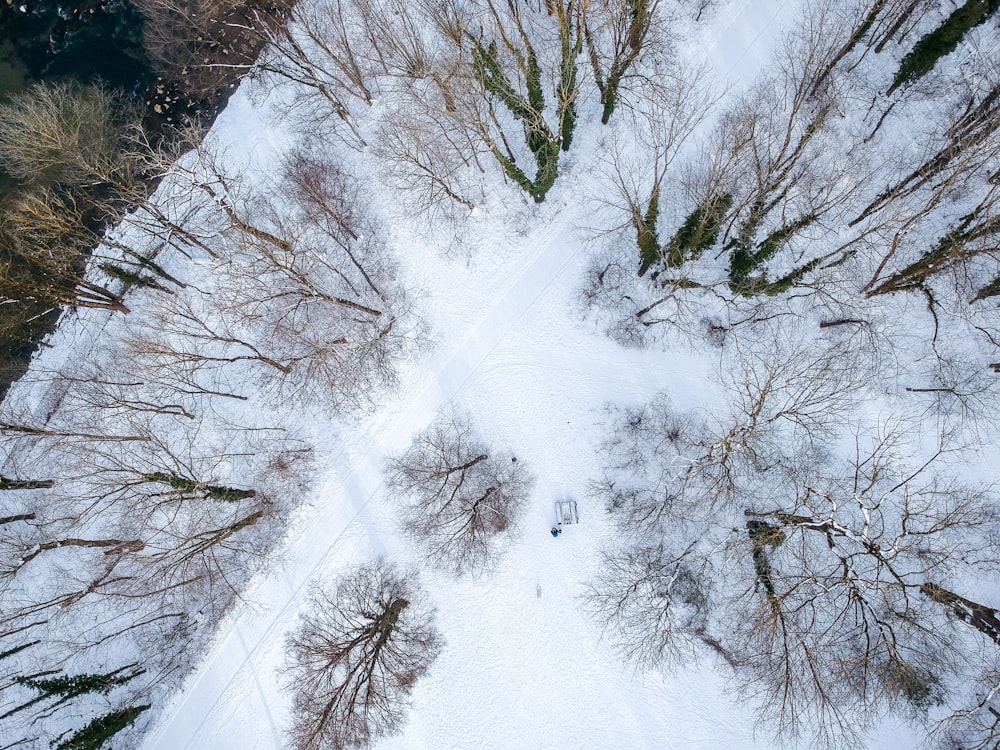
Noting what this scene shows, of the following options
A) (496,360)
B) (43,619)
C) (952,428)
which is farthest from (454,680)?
(952,428)

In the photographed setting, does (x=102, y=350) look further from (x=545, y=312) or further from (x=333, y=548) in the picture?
(x=545, y=312)

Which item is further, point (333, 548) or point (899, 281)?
point (333, 548)

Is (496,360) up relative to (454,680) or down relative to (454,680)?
up

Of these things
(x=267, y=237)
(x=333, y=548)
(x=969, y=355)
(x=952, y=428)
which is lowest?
(x=952, y=428)

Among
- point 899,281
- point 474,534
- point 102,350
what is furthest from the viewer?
point 102,350

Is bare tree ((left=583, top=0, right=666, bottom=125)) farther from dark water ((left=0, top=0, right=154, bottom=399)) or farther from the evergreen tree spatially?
the evergreen tree

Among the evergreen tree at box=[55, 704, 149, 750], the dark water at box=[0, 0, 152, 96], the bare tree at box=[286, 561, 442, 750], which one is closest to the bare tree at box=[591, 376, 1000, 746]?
the bare tree at box=[286, 561, 442, 750]

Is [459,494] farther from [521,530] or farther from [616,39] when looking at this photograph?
[616,39]
